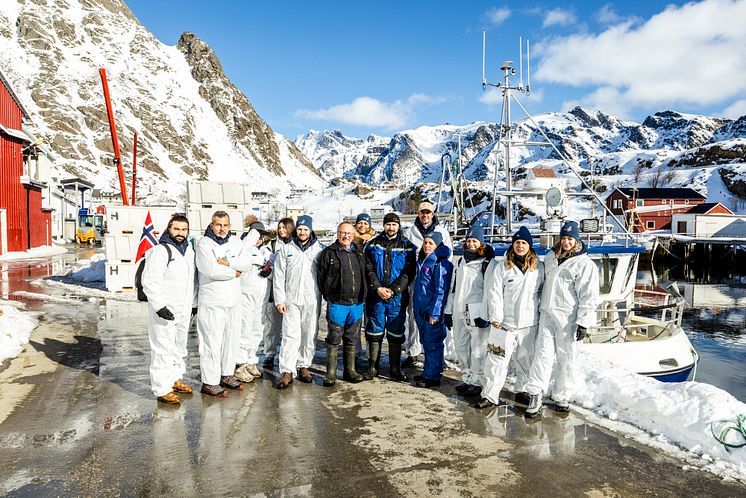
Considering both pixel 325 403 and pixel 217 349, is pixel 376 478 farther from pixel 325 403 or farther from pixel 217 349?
pixel 217 349

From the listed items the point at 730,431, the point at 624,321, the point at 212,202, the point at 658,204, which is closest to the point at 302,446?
the point at 730,431

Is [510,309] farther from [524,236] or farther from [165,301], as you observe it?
[165,301]

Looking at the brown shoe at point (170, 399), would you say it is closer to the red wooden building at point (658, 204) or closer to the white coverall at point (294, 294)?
the white coverall at point (294, 294)

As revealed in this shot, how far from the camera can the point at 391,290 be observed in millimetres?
6297

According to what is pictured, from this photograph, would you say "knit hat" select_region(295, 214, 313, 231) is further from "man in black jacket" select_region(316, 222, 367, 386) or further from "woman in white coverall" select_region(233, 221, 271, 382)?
"woman in white coverall" select_region(233, 221, 271, 382)

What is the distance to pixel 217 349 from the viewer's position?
222 inches

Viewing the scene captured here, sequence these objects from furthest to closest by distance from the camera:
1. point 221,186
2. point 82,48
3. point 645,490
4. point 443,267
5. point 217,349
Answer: point 82,48 → point 221,186 → point 443,267 → point 217,349 → point 645,490

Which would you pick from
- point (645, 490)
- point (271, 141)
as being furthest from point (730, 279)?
point (271, 141)

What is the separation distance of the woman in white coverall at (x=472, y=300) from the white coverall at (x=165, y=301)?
3.00 m

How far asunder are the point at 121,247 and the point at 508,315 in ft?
36.6

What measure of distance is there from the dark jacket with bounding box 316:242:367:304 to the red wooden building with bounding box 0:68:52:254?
85.4ft

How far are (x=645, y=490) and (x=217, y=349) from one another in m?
4.21

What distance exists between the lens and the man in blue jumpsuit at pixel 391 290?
6.38 meters

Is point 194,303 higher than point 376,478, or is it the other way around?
point 194,303
